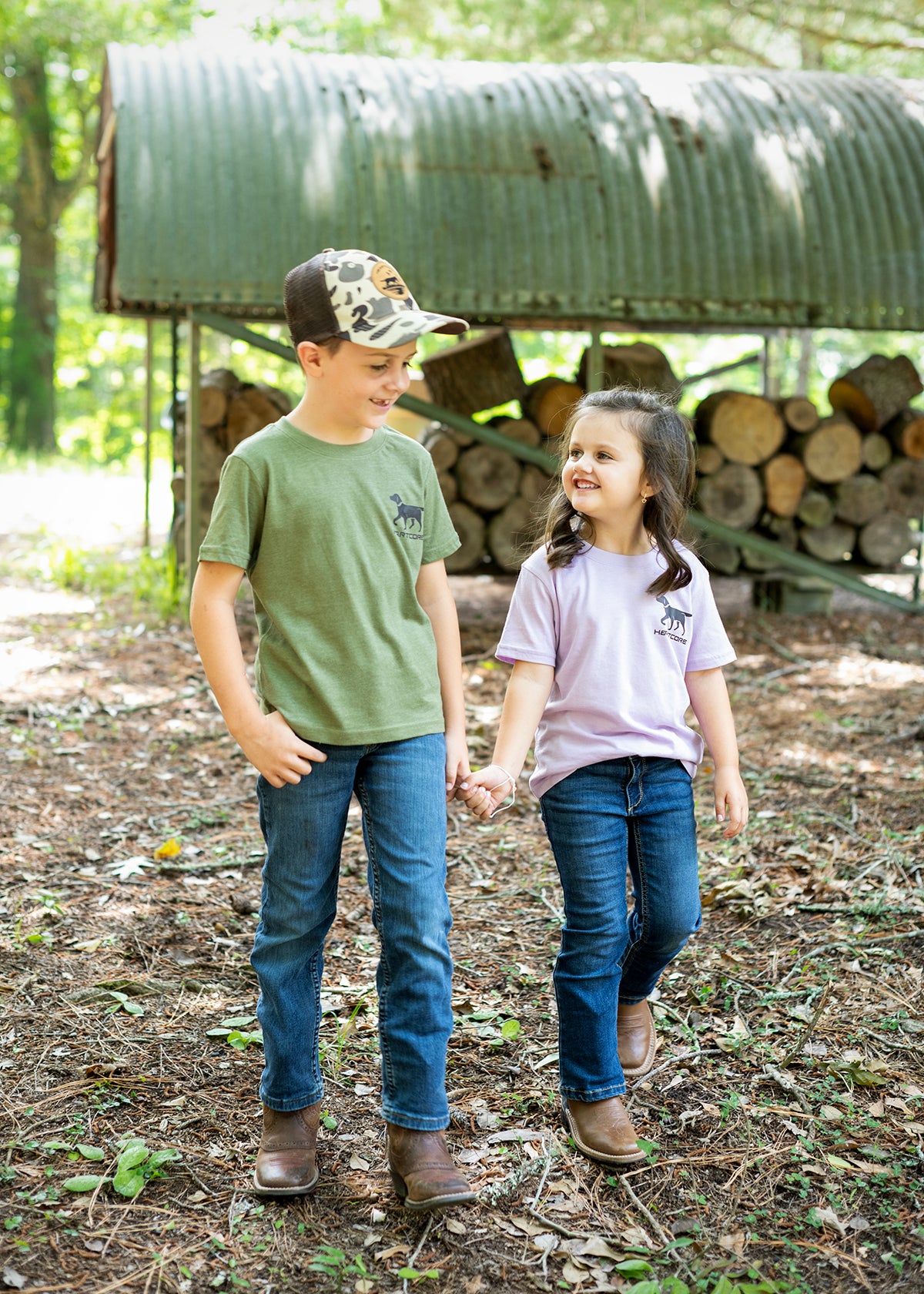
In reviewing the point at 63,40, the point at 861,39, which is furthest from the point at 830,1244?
the point at 63,40

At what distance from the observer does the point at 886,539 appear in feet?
30.0

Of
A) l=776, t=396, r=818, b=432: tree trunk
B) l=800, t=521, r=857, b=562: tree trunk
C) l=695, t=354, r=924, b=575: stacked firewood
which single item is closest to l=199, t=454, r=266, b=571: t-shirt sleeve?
l=695, t=354, r=924, b=575: stacked firewood

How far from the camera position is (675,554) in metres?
2.57

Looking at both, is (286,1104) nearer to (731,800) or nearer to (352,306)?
(731,800)

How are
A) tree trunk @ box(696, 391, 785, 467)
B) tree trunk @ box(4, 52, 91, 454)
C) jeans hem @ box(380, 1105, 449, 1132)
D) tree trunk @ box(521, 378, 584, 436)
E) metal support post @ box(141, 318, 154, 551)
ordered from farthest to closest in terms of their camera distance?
tree trunk @ box(4, 52, 91, 454) < metal support post @ box(141, 318, 154, 551) < tree trunk @ box(696, 391, 785, 467) < tree trunk @ box(521, 378, 584, 436) < jeans hem @ box(380, 1105, 449, 1132)

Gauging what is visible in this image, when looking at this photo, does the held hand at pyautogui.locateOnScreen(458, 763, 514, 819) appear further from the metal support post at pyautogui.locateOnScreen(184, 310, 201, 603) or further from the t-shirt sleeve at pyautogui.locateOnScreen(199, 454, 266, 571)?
the metal support post at pyautogui.locateOnScreen(184, 310, 201, 603)

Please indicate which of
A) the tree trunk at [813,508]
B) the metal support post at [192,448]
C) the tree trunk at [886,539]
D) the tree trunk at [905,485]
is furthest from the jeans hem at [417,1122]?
the tree trunk at [905,485]

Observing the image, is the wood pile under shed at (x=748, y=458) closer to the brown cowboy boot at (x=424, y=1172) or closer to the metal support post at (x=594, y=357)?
the metal support post at (x=594, y=357)

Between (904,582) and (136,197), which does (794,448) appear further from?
(136,197)

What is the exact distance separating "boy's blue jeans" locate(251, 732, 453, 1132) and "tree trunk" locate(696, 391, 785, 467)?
6987 mm

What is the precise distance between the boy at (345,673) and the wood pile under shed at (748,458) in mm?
6094

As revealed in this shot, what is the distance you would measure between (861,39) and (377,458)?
13.6 m

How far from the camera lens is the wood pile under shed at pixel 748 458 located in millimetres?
8625

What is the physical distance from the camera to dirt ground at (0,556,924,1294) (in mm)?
2221
